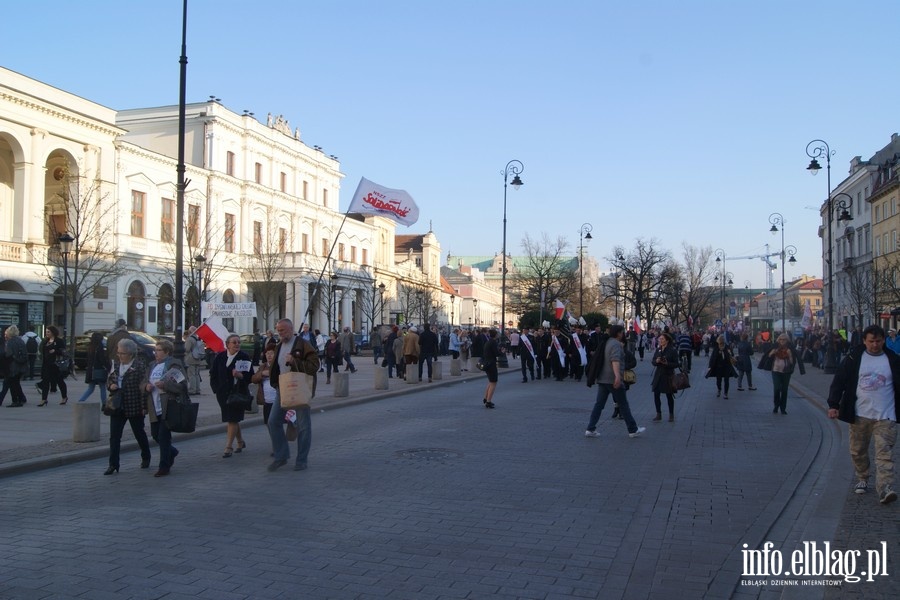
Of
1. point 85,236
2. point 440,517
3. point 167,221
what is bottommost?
point 440,517

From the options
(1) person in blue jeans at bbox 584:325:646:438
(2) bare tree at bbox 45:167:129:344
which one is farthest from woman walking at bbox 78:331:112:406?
(2) bare tree at bbox 45:167:129:344

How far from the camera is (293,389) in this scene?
9.50 meters

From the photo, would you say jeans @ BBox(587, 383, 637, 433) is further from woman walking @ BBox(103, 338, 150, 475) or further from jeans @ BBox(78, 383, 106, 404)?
jeans @ BBox(78, 383, 106, 404)

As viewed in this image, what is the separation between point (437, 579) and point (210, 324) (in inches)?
472

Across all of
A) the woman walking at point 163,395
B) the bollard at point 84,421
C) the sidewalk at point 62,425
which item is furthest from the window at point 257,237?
the woman walking at point 163,395

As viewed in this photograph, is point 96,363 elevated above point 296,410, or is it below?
above

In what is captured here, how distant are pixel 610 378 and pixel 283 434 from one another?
5.49m

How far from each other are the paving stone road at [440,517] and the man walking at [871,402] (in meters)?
0.36

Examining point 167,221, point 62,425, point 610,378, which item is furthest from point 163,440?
point 167,221

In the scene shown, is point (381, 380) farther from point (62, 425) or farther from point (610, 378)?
point (610, 378)

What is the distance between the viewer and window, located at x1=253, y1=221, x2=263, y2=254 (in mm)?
60219

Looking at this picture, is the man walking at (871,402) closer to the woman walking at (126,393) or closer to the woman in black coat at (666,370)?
the woman in black coat at (666,370)

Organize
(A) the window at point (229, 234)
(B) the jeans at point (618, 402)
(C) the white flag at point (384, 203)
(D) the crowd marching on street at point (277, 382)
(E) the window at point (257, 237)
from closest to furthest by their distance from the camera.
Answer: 1. (D) the crowd marching on street at point (277, 382)
2. (B) the jeans at point (618, 402)
3. (C) the white flag at point (384, 203)
4. (A) the window at point (229, 234)
5. (E) the window at point (257, 237)

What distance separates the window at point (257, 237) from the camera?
60219 mm
